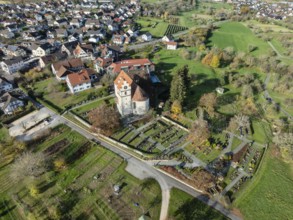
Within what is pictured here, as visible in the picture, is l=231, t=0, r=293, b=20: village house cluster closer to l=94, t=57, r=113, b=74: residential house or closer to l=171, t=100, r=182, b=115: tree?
l=94, t=57, r=113, b=74: residential house

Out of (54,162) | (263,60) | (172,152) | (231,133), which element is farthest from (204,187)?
(263,60)

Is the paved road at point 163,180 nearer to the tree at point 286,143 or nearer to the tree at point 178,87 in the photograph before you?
the tree at point 286,143

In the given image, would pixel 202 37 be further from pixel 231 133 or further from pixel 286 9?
pixel 286 9

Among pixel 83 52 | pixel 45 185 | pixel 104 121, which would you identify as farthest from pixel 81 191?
pixel 83 52

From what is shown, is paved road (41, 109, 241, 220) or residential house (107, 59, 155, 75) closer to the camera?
paved road (41, 109, 241, 220)

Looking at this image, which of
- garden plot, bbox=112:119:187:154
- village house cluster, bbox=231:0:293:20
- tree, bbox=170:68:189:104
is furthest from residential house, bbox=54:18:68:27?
village house cluster, bbox=231:0:293:20

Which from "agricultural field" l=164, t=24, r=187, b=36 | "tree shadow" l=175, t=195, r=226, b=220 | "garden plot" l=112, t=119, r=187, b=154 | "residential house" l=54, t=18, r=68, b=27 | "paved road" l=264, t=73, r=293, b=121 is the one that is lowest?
"paved road" l=264, t=73, r=293, b=121

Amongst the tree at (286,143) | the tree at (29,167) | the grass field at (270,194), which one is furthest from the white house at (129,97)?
the tree at (286,143)
